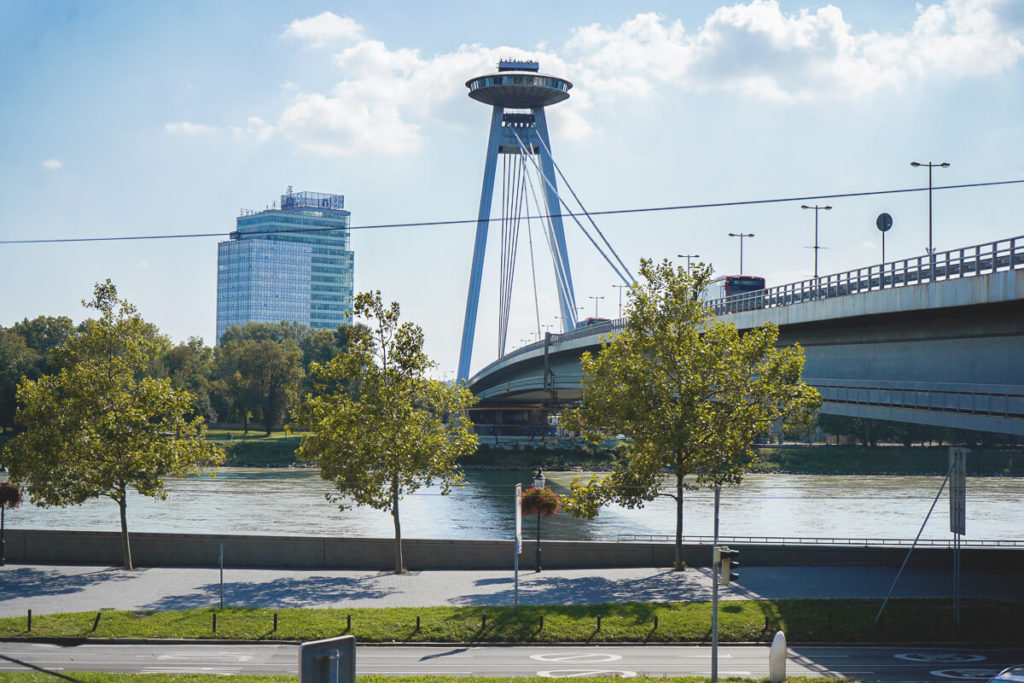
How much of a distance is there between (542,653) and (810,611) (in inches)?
274

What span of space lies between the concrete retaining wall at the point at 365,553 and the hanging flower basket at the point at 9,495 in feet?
3.00

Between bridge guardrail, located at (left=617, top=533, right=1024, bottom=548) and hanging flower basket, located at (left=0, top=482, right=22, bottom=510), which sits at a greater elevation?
hanging flower basket, located at (left=0, top=482, right=22, bottom=510)

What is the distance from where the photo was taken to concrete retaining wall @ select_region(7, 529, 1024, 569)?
98.9ft

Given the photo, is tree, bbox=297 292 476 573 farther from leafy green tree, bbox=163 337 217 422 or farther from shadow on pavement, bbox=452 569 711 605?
leafy green tree, bbox=163 337 217 422

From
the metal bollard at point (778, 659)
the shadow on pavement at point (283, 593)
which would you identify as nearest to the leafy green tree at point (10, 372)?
the shadow on pavement at point (283, 593)

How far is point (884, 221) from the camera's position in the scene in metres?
38.5

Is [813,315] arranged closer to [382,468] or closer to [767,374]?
[767,374]

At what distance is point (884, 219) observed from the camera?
3853 centimetres

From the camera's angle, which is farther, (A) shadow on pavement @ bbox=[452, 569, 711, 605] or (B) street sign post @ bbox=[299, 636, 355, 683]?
(A) shadow on pavement @ bbox=[452, 569, 711, 605]

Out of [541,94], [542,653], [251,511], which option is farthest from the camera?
[541,94]

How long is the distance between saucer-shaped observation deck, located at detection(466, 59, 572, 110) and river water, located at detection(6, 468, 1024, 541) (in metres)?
33.7

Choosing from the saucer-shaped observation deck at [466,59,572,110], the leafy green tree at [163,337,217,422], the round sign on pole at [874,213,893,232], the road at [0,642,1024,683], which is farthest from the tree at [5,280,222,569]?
the leafy green tree at [163,337,217,422]

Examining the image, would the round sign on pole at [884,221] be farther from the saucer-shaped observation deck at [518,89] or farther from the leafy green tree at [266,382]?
the leafy green tree at [266,382]

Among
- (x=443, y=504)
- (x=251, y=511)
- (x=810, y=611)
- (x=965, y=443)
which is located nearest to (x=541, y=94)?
(x=443, y=504)
